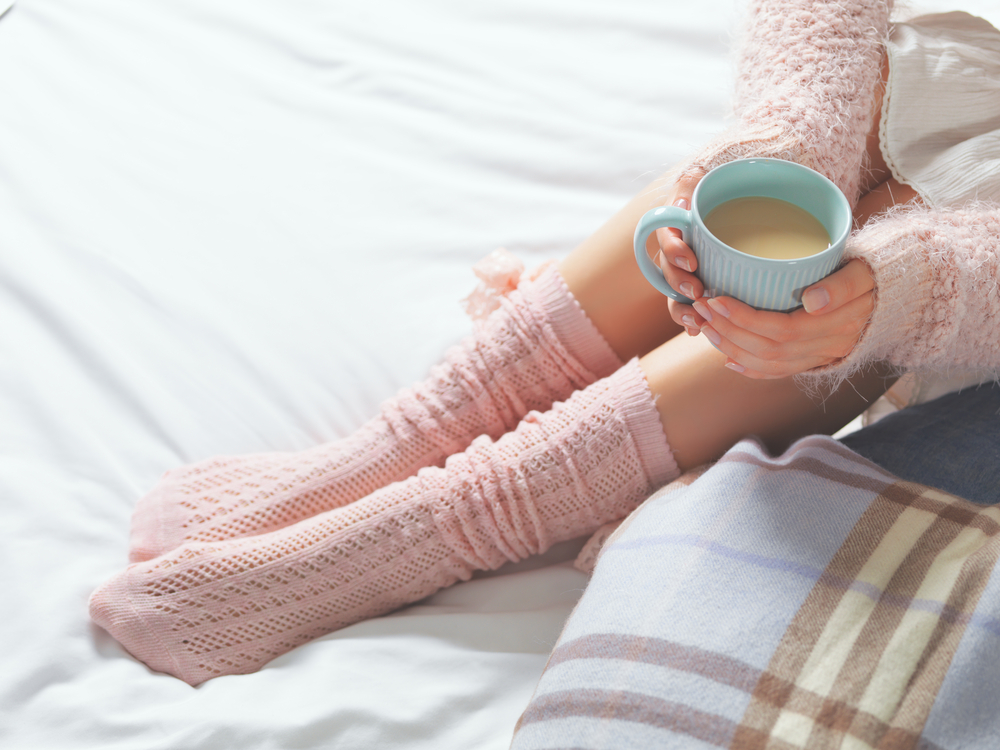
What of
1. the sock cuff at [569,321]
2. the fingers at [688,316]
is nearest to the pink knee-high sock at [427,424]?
the sock cuff at [569,321]

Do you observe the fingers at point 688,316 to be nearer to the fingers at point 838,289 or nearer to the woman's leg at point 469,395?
the fingers at point 838,289

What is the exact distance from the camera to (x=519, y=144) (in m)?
1.07

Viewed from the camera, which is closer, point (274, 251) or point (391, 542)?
point (391, 542)

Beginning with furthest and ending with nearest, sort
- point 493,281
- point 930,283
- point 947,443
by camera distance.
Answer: point 493,281 < point 947,443 < point 930,283

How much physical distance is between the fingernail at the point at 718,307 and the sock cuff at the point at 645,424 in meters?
0.18

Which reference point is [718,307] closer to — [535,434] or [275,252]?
[535,434]

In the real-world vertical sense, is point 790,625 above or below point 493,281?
below

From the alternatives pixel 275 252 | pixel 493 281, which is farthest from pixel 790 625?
pixel 275 252

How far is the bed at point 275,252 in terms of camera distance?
2.19 feet

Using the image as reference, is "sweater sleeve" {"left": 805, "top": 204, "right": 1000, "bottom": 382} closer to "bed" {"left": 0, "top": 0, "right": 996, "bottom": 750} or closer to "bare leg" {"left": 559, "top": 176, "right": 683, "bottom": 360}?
"bare leg" {"left": 559, "top": 176, "right": 683, "bottom": 360}

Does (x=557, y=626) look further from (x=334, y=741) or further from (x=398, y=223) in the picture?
(x=398, y=223)

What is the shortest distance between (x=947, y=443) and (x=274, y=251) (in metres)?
0.78

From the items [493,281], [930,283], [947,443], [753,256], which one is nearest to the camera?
[753,256]

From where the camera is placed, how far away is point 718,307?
1.75 ft
